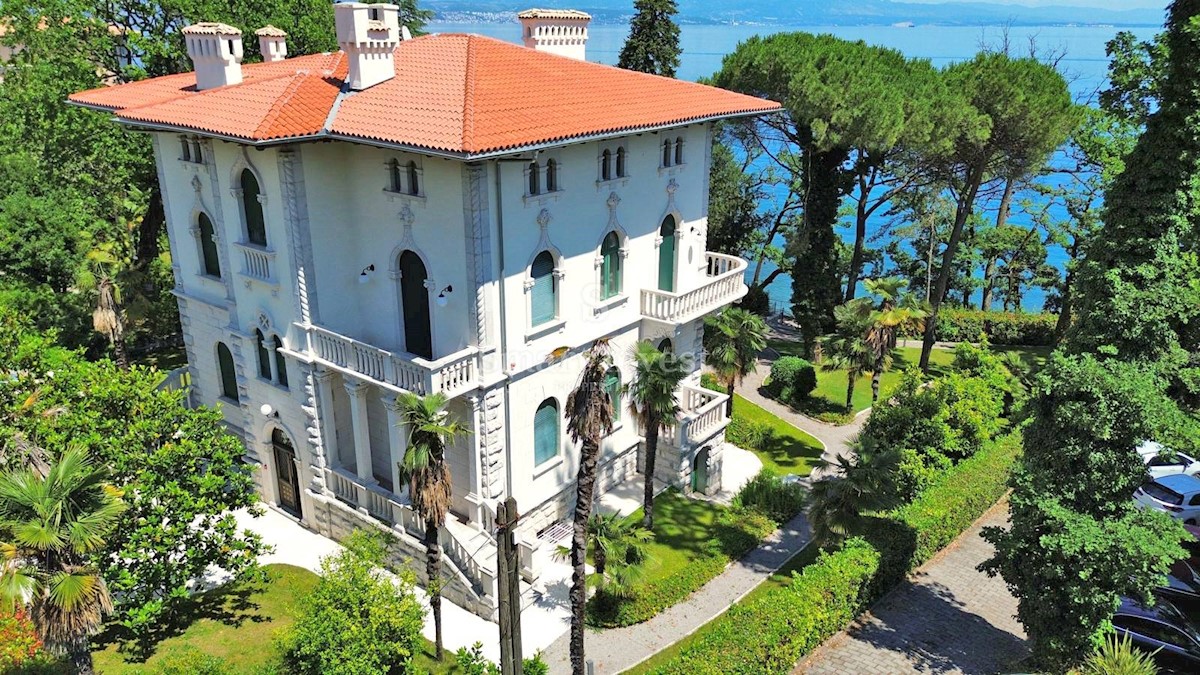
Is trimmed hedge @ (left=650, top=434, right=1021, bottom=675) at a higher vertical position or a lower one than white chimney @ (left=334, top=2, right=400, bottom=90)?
lower

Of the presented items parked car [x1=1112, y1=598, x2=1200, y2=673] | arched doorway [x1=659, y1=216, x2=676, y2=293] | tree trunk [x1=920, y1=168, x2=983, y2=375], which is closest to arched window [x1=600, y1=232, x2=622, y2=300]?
arched doorway [x1=659, y1=216, x2=676, y2=293]

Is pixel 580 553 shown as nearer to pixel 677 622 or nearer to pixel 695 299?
pixel 677 622

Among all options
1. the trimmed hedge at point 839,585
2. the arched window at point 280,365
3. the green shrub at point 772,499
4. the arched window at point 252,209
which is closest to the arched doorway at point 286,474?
the arched window at point 280,365

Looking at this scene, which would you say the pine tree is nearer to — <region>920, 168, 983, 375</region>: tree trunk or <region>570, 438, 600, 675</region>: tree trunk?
<region>920, 168, 983, 375</region>: tree trunk

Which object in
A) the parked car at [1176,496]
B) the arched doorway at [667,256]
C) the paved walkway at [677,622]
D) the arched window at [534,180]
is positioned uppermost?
the arched window at [534,180]

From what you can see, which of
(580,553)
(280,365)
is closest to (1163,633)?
(580,553)

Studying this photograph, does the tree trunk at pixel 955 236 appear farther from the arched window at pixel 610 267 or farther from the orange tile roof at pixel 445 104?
the arched window at pixel 610 267
